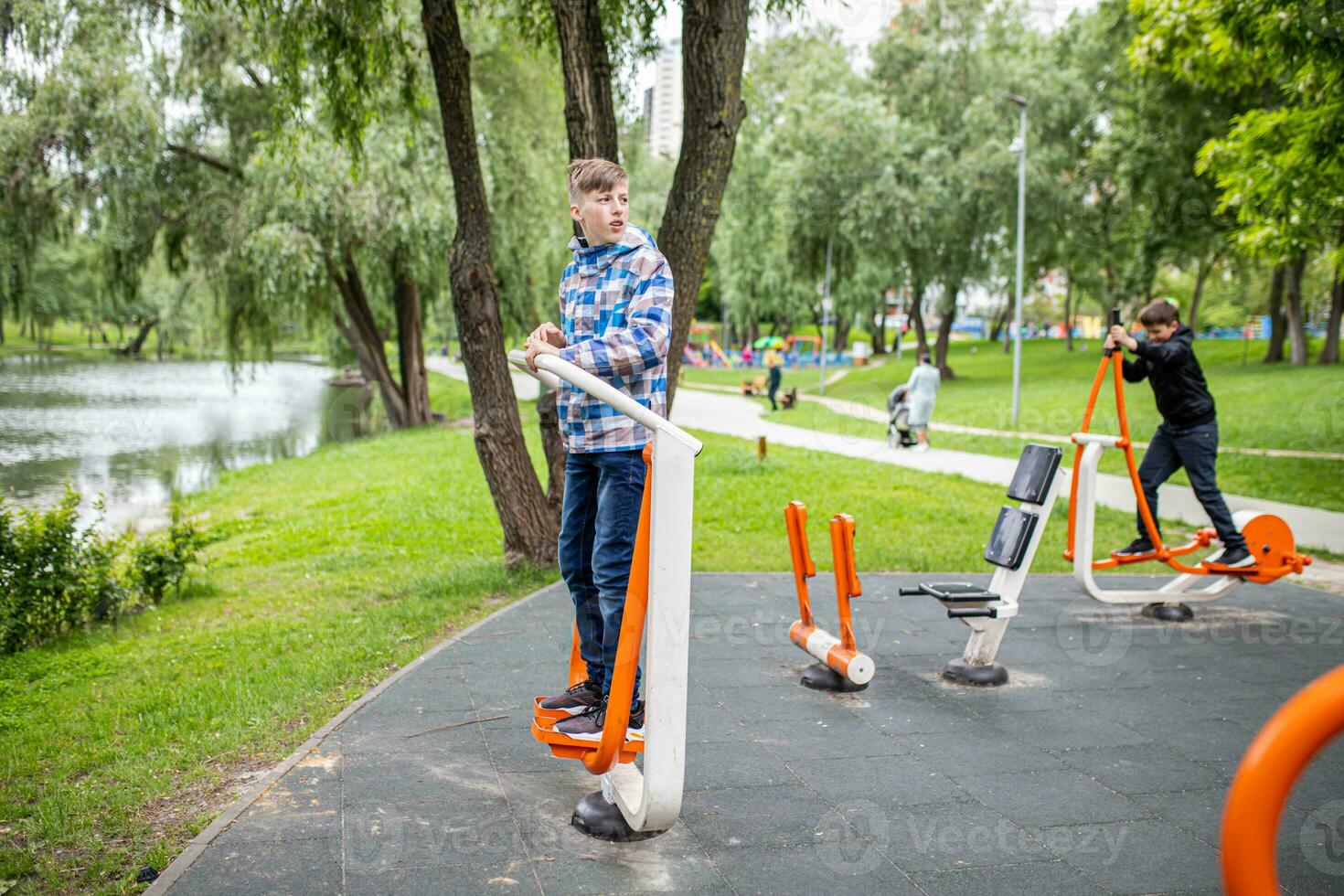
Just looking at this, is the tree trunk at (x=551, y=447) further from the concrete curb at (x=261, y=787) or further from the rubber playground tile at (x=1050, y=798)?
the rubber playground tile at (x=1050, y=798)

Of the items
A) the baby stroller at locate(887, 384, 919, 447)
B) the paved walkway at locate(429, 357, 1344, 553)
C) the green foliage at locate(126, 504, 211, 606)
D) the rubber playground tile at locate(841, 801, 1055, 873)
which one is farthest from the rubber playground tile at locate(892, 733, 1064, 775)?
the baby stroller at locate(887, 384, 919, 447)

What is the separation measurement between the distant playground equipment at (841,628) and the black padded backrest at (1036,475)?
886 millimetres

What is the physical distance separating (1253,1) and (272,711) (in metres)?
11.4

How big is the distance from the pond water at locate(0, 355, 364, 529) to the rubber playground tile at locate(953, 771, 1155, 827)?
9006 mm

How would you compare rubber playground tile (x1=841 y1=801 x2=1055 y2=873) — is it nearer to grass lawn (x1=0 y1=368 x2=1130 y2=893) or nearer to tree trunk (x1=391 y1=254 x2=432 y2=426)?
grass lawn (x1=0 y1=368 x2=1130 y2=893)

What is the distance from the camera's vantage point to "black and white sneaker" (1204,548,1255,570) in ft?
21.3

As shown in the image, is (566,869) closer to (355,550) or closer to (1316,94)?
Result: (355,550)

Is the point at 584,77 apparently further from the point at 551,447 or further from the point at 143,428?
the point at 143,428

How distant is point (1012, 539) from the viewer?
16.8 ft

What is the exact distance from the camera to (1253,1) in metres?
10.9

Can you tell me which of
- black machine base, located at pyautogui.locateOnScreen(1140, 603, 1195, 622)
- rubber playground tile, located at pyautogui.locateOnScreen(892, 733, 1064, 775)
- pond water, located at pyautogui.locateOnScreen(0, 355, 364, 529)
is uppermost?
rubber playground tile, located at pyautogui.locateOnScreen(892, 733, 1064, 775)

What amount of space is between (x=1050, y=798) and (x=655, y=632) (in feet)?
5.46

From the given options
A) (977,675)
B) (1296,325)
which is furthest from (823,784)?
(1296,325)

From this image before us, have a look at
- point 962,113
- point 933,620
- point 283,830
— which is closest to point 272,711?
point 283,830
